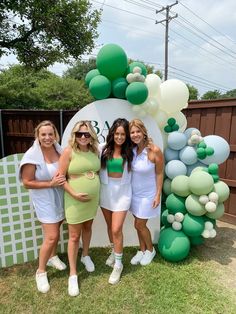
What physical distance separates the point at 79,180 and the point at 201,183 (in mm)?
1212

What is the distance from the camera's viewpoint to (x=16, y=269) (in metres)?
2.88

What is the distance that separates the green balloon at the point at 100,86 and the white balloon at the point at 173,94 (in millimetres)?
654

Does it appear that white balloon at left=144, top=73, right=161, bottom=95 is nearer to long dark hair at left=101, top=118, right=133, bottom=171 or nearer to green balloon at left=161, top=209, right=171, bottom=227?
long dark hair at left=101, top=118, right=133, bottom=171

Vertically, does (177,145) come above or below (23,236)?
above

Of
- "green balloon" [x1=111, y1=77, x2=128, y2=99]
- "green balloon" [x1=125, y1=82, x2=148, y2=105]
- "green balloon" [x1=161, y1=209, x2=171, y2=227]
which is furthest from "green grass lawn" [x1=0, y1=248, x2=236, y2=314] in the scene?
"green balloon" [x1=111, y1=77, x2=128, y2=99]

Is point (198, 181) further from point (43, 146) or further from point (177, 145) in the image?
point (43, 146)

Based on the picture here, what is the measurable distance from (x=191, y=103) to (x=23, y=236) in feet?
10.8

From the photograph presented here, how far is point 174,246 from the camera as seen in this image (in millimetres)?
2938

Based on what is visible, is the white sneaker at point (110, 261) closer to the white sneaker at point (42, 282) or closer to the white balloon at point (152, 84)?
the white sneaker at point (42, 282)

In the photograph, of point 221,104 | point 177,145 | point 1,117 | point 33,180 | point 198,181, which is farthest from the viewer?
point 1,117

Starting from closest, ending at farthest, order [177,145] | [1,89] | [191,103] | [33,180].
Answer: [33,180], [177,145], [191,103], [1,89]

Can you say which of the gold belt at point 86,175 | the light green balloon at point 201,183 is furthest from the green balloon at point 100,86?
the light green balloon at point 201,183

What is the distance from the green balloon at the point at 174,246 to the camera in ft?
9.61

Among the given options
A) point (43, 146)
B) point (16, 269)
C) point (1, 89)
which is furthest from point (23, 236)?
point (1, 89)
